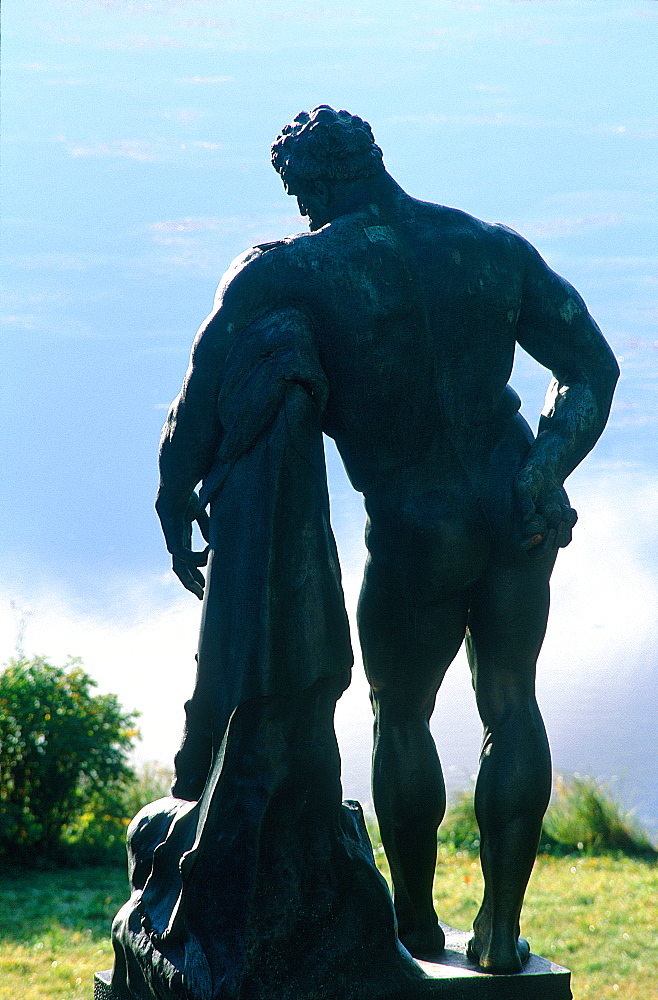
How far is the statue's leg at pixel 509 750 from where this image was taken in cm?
324

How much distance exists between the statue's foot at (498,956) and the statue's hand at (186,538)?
1.26 meters

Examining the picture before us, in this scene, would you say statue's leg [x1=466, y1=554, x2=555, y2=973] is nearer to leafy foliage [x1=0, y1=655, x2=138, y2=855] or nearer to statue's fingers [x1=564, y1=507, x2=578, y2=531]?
statue's fingers [x1=564, y1=507, x2=578, y2=531]

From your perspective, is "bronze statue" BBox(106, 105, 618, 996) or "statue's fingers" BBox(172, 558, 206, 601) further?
"statue's fingers" BBox(172, 558, 206, 601)

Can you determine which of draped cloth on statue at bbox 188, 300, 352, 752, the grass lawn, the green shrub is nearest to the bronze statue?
draped cloth on statue at bbox 188, 300, 352, 752

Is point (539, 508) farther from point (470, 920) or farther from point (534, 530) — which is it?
point (470, 920)

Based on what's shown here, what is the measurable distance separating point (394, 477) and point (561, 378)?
0.57 m

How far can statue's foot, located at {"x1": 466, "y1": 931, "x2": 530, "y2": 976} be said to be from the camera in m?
3.16

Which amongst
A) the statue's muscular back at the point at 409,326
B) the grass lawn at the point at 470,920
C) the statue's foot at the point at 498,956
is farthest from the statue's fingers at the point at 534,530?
the grass lawn at the point at 470,920

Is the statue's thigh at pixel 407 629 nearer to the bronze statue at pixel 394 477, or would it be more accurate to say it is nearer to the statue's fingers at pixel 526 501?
the bronze statue at pixel 394 477

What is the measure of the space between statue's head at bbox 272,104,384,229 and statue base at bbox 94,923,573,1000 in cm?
206

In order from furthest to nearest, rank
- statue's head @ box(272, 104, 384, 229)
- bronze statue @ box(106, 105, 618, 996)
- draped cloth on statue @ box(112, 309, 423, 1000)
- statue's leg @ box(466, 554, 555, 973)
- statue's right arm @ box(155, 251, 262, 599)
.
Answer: statue's leg @ box(466, 554, 555, 973), statue's head @ box(272, 104, 384, 229), statue's right arm @ box(155, 251, 262, 599), bronze statue @ box(106, 105, 618, 996), draped cloth on statue @ box(112, 309, 423, 1000)

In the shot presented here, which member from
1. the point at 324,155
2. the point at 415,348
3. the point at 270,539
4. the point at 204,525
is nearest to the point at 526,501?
the point at 415,348

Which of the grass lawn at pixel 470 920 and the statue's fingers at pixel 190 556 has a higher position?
the statue's fingers at pixel 190 556

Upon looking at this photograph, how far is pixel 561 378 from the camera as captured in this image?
3.30 metres
